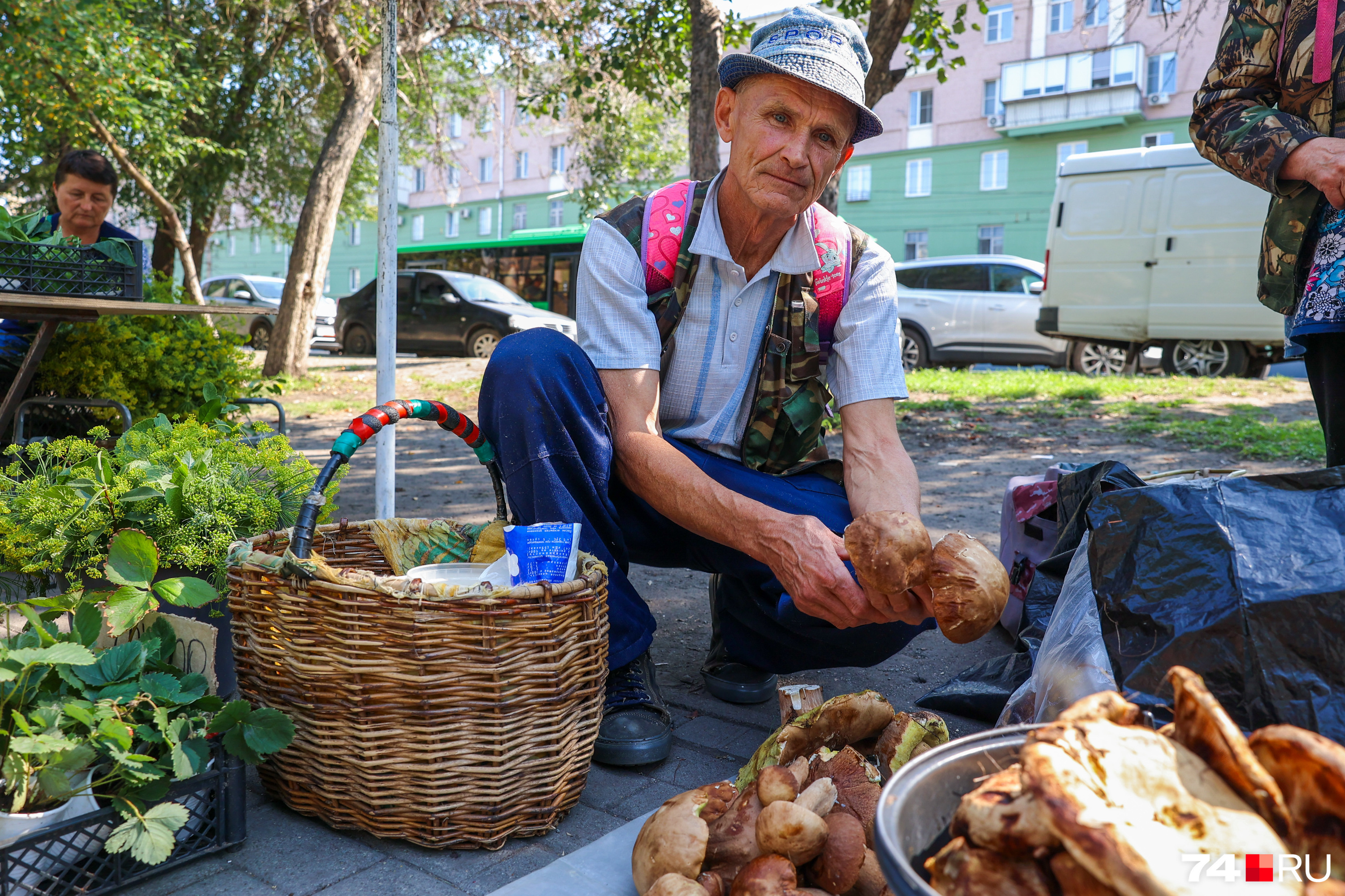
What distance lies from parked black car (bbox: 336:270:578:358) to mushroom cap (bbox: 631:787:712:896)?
13.3 metres

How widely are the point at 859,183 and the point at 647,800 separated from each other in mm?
30916

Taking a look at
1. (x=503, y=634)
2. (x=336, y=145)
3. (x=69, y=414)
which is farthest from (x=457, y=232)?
(x=503, y=634)

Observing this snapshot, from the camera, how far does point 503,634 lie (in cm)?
158

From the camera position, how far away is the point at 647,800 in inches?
73.9

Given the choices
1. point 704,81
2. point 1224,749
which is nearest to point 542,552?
point 1224,749

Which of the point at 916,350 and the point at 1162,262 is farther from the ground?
the point at 1162,262

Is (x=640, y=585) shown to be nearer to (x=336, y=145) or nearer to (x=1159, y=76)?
(x=336, y=145)

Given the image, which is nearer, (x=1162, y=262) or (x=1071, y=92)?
(x=1162, y=262)

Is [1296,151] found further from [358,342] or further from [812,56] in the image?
[358,342]

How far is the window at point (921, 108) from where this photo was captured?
95.7ft

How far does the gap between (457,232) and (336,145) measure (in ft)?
108

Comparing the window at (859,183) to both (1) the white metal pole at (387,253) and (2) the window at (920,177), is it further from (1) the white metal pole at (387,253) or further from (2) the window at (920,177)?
(1) the white metal pole at (387,253)

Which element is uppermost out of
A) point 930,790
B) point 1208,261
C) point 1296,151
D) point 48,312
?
point 1208,261

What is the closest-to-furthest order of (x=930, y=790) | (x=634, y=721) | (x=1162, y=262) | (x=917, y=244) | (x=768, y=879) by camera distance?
(x=930, y=790), (x=768, y=879), (x=634, y=721), (x=1162, y=262), (x=917, y=244)
